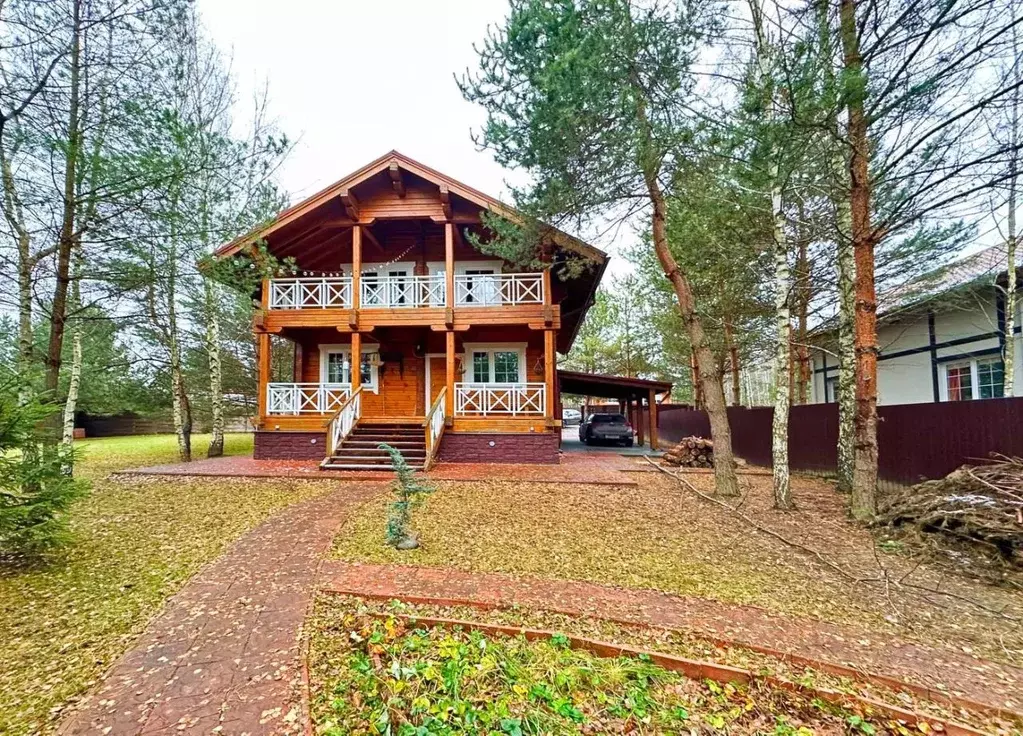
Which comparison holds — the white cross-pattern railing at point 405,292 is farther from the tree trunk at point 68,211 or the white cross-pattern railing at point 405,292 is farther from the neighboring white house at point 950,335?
the neighboring white house at point 950,335

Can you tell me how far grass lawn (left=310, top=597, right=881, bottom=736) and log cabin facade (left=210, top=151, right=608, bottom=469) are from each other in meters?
6.90

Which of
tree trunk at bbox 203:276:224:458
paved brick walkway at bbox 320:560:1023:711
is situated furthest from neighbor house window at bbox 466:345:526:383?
paved brick walkway at bbox 320:560:1023:711

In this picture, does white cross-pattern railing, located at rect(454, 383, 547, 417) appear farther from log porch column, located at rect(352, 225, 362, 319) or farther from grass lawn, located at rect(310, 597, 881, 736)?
grass lawn, located at rect(310, 597, 881, 736)

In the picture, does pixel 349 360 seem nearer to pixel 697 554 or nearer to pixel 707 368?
pixel 707 368

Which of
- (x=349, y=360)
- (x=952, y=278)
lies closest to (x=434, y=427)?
(x=349, y=360)

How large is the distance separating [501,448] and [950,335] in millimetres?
11246

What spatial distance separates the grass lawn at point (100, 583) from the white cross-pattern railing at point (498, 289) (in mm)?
6484

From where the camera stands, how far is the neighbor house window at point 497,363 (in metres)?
13.2

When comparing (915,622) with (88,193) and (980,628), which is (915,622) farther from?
(88,193)

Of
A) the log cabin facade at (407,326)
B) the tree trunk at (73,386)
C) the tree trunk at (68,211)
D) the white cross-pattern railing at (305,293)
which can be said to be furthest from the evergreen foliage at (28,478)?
the white cross-pattern railing at (305,293)

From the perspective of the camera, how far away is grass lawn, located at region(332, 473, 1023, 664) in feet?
11.9

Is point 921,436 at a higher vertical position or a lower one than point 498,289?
lower

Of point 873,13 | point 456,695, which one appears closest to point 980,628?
point 456,695

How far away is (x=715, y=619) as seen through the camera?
135 inches
